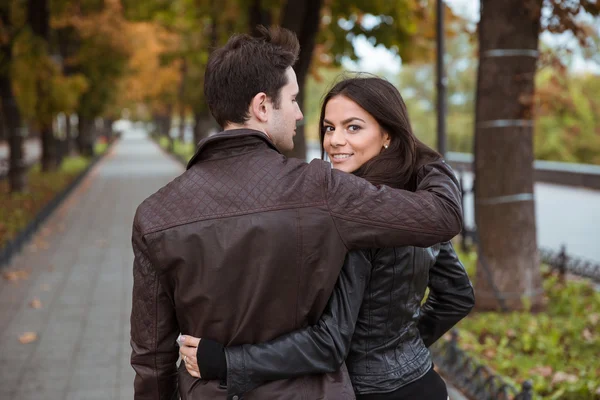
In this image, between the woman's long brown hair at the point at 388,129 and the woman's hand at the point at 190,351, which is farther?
the woman's long brown hair at the point at 388,129

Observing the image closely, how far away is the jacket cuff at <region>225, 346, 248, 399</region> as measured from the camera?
200 cm

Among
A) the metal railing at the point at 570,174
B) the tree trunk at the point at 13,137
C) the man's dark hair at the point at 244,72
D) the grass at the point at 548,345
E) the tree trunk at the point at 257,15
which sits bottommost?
the metal railing at the point at 570,174

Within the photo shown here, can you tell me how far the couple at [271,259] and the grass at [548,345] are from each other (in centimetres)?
298

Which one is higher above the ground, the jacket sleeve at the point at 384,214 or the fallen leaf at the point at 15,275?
the jacket sleeve at the point at 384,214

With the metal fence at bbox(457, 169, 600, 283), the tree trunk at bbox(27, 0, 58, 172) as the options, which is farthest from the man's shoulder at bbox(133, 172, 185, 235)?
the tree trunk at bbox(27, 0, 58, 172)

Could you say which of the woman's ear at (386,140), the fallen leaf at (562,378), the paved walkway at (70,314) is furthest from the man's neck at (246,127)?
the fallen leaf at (562,378)

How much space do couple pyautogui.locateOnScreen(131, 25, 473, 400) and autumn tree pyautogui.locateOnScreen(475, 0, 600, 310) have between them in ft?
A: 16.2

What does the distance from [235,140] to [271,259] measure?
0.37 metres

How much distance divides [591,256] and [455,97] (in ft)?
135

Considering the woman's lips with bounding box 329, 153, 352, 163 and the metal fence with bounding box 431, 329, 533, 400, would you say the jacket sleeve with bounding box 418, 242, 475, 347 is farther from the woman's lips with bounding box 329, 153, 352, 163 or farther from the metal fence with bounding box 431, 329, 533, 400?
the metal fence with bounding box 431, 329, 533, 400

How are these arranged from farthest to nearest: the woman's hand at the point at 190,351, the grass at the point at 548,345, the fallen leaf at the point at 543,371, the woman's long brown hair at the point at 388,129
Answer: the fallen leaf at the point at 543,371 < the grass at the point at 548,345 < the woman's long brown hair at the point at 388,129 < the woman's hand at the point at 190,351

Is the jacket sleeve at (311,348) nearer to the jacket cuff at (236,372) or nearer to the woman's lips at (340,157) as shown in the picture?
the jacket cuff at (236,372)

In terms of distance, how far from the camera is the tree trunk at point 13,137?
15297 mm

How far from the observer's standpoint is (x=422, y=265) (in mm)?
2195
